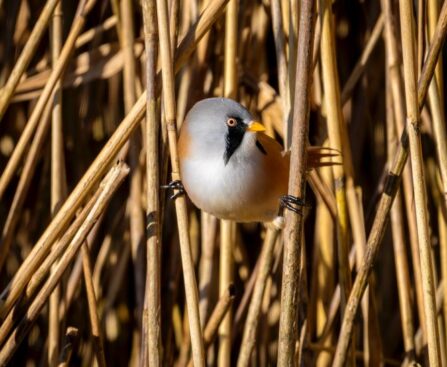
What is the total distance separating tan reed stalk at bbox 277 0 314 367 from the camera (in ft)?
4.28

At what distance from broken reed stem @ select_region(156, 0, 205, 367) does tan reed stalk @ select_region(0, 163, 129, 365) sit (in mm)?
124

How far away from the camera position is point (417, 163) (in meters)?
1.47

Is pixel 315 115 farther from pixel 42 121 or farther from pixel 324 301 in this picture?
pixel 42 121

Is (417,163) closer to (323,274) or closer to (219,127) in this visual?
(219,127)

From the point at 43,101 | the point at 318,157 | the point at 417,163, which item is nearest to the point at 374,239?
the point at 417,163

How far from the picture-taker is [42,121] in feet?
6.43

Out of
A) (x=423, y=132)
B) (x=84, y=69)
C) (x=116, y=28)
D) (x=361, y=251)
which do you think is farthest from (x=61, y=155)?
(x=423, y=132)

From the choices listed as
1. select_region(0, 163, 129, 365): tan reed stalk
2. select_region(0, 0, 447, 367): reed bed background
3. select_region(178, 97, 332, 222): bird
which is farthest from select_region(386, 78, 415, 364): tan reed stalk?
select_region(0, 163, 129, 365): tan reed stalk

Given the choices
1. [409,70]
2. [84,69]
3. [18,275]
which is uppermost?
[84,69]

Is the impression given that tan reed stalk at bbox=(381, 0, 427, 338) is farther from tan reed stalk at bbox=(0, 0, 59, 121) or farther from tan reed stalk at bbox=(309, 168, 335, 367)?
tan reed stalk at bbox=(0, 0, 59, 121)

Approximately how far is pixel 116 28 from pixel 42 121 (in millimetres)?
567

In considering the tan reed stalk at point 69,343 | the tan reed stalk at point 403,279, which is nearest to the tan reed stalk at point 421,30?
the tan reed stalk at point 403,279

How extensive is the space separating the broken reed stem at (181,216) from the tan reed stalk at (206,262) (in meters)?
0.60

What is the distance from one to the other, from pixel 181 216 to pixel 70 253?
0.94ft
